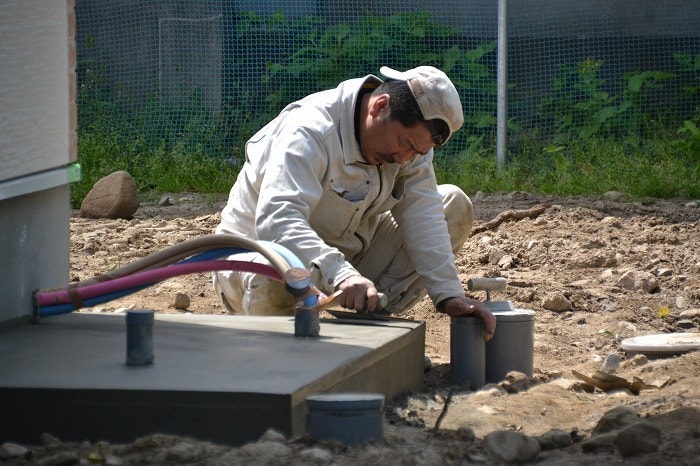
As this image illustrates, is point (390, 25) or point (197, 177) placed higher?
point (390, 25)

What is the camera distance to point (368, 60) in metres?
9.77

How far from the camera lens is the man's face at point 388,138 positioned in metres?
4.01

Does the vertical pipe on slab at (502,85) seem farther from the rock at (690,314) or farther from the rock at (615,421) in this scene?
the rock at (615,421)

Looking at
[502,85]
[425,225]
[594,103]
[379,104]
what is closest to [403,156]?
[379,104]

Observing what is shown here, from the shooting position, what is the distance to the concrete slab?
2.70 m

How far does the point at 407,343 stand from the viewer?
3.74 metres

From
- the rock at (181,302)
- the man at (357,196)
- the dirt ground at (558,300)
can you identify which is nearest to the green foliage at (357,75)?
the dirt ground at (558,300)

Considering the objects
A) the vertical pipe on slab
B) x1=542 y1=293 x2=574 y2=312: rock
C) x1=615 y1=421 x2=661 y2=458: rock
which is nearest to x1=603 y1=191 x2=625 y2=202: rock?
the vertical pipe on slab

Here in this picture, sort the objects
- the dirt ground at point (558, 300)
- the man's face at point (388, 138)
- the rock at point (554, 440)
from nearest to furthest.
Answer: the rock at point (554, 440) < the dirt ground at point (558, 300) < the man's face at point (388, 138)

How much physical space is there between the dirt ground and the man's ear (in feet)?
3.45

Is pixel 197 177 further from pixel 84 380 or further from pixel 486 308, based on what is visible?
pixel 84 380

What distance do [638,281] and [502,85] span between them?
335cm

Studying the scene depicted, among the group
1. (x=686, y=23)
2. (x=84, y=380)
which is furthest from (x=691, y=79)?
(x=84, y=380)

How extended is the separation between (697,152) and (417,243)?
17.6 feet
